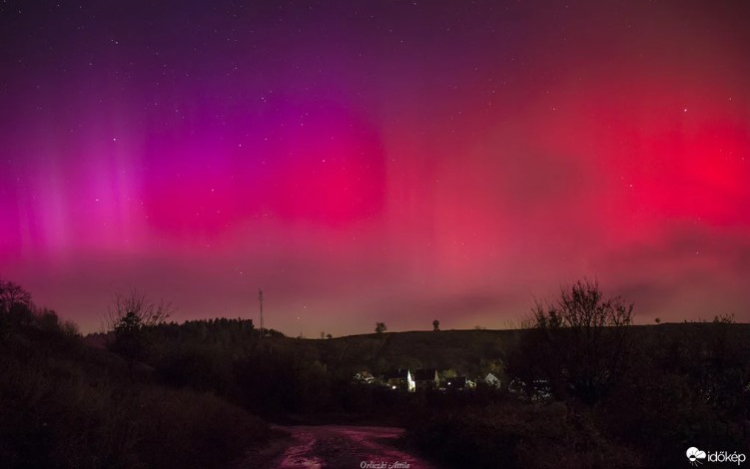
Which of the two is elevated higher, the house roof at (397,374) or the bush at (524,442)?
the bush at (524,442)

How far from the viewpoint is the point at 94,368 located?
113 feet

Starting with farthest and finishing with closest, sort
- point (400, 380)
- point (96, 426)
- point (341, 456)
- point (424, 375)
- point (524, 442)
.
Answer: point (424, 375) → point (400, 380) → point (341, 456) → point (524, 442) → point (96, 426)

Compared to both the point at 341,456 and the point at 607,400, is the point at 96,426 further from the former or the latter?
the point at 607,400

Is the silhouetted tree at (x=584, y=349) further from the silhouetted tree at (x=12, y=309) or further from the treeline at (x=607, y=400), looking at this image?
the silhouetted tree at (x=12, y=309)

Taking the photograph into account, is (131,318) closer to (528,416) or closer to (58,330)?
(58,330)

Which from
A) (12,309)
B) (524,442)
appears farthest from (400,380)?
(524,442)

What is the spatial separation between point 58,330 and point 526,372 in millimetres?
34817

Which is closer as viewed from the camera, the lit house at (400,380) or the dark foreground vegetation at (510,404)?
the dark foreground vegetation at (510,404)

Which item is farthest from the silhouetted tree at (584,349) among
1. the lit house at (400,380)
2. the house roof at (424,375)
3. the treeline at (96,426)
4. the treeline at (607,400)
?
the house roof at (424,375)

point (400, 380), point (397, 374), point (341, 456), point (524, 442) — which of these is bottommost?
point (400, 380)

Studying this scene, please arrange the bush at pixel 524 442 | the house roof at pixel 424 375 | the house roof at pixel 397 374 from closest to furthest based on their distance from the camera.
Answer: the bush at pixel 524 442 → the house roof at pixel 397 374 → the house roof at pixel 424 375

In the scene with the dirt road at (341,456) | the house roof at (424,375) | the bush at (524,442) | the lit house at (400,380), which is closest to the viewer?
the bush at (524,442)

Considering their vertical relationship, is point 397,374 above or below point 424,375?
above

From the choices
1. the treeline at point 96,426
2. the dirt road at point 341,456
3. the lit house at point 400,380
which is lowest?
the lit house at point 400,380
